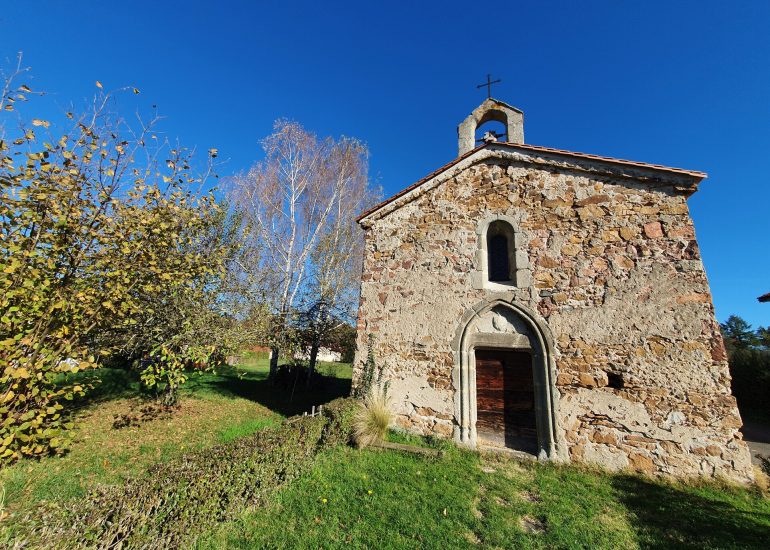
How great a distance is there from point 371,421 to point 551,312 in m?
4.39

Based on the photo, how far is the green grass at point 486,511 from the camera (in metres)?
3.75

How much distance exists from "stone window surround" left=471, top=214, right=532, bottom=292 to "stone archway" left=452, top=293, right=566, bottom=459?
336 millimetres

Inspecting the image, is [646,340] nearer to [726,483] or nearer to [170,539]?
[726,483]

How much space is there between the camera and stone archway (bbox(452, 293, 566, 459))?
627 centimetres

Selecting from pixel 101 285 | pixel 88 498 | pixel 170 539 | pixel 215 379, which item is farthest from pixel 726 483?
pixel 215 379

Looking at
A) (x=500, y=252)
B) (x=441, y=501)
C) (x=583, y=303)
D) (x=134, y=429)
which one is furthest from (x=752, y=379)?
(x=134, y=429)

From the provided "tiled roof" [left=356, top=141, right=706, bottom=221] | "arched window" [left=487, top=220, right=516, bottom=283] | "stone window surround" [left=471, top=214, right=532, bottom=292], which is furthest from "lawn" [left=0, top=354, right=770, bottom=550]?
"tiled roof" [left=356, top=141, right=706, bottom=221]

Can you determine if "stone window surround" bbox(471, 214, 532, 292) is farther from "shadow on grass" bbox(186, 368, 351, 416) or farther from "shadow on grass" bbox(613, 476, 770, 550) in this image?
"shadow on grass" bbox(186, 368, 351, 416)

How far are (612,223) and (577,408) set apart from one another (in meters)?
3.83

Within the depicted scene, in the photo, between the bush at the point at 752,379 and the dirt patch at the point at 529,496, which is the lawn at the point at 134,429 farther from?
the bush at the point at 752,379

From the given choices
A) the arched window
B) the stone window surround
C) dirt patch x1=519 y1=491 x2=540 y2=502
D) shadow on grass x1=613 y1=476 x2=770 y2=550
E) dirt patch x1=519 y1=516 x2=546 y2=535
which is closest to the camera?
shadow on grass x1=613 y1=476 x2=770 y2=550

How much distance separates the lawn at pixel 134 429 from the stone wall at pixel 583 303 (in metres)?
4.25

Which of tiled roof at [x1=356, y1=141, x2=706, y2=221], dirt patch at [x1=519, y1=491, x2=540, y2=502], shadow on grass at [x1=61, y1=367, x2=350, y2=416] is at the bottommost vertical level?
dirt patch at [x1=519, y1=491, x2=540, y2=502]

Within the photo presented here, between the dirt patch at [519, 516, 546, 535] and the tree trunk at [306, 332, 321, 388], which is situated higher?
the tree trunk at [306, 332, 321, 388]
